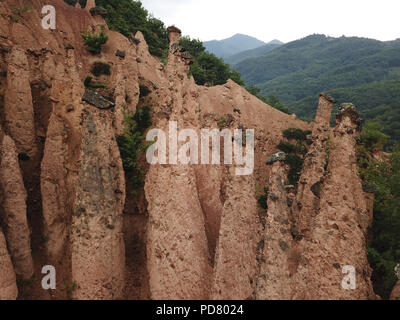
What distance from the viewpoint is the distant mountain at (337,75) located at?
55.1 m

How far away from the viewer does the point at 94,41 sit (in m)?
14.7

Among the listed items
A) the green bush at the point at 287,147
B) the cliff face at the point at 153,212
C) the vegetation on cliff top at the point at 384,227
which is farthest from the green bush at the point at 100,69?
the green bush at the point at 287,147

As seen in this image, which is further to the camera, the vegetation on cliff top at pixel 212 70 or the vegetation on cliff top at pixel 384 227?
the vegetation on cliff top at pixel 212 70

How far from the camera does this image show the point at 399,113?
1700 inches

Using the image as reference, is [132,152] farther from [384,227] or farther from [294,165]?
[294,165]

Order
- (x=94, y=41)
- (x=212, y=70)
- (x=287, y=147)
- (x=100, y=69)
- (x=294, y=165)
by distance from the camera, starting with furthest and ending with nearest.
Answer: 1. (x=212, y=70)
2. (x=287, y=147)
3. (x=294, y=165)
4. (x=94, y=41)
5. (x=100, y=69)

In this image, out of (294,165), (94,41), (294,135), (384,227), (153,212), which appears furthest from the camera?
(294,135)

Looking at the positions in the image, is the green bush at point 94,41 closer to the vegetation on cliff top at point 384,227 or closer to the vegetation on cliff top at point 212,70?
the vegetation on cliff top at point 384,227

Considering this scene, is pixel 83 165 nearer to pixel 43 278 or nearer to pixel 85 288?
pixel 85 288

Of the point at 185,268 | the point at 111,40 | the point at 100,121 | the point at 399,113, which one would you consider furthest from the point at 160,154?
the point at 399,113

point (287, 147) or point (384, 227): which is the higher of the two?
point (287, 147)

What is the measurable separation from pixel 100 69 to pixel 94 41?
2.41 meters

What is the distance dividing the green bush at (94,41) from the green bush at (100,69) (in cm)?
136

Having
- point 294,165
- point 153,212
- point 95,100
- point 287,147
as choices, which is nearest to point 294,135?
point 287,147
